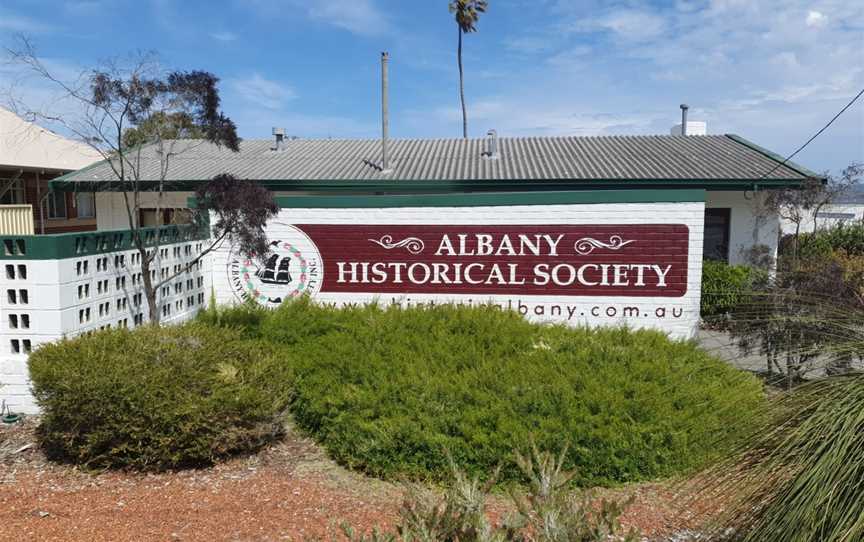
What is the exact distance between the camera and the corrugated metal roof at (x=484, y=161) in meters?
14.8

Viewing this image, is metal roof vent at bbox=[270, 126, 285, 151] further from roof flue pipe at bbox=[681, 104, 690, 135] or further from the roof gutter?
roof flue pipe at bbox=[681, 104, 690, 135]

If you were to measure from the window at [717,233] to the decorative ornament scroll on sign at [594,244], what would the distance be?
6550 millimetres

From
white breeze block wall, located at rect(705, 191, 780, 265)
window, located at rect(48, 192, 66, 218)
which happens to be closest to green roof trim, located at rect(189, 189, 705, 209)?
white breeze block wall, located at rect(705, 191, 780, 265)

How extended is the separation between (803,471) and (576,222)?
7.19 m

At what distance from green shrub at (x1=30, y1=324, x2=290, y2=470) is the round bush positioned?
667 millimetres

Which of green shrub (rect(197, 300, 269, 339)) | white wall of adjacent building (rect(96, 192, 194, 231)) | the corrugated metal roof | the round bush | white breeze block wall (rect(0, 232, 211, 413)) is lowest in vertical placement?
the round bush

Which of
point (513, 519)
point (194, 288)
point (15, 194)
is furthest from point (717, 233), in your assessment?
point (15, 194)

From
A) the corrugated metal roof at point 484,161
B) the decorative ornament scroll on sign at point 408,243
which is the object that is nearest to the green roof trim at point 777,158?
the corrugated metal roof at point 484,161

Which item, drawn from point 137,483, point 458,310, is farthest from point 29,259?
point 458,310

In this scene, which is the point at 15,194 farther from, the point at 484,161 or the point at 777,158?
the point at 777,158

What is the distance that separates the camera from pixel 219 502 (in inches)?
182

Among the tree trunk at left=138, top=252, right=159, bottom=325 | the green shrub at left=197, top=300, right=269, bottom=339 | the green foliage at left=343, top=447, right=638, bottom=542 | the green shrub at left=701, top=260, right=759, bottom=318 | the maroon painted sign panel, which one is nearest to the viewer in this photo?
the green foliage at left=343, top=447, right=638, bottom=542

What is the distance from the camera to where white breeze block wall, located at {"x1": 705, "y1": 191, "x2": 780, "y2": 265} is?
14117 millimetres

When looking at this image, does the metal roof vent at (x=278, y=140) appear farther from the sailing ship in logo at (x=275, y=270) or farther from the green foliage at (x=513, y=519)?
the green foliage at (x=513, y=519)
